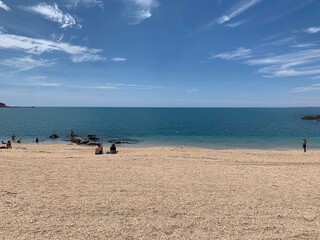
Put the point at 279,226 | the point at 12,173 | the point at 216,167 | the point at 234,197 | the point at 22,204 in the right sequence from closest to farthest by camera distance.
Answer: the point at 279,226 → the point at 22,204 → the point at 234,197 → the point at 12,173 → the point at 216,167

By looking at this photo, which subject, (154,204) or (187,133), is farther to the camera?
(187,133)

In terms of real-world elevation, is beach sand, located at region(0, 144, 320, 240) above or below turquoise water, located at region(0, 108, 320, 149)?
above

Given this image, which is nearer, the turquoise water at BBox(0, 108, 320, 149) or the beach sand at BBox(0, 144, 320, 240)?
the beach sand at BBox(0, 144, 320, 240)

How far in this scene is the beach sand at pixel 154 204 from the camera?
880 centimetres

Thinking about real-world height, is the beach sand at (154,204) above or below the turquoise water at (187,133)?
above

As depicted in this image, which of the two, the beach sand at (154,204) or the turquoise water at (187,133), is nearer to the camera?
the beach sand at (154,204)

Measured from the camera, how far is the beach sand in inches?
347

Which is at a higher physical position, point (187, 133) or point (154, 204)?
point (154, 204)

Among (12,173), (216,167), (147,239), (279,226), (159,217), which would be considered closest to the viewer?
(147,239)

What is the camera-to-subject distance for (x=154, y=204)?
11164 mm

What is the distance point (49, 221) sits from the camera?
30.7 feet

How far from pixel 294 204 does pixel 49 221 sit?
9.02m

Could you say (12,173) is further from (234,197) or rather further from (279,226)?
(279,226)

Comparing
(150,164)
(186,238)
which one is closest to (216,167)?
(150,164)
